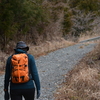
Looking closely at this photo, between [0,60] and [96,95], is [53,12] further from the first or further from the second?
[96,95]

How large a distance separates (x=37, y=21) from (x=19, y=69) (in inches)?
468

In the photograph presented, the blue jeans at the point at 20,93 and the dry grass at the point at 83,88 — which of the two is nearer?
the blue jeans at the point at 20,93

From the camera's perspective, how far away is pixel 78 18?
24766 millimetres

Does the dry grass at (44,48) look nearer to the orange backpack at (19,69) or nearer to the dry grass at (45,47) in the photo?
the dry grass at (45,47)

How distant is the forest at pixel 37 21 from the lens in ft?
→ 40.2

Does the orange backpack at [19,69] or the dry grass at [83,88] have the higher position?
the orange backpack at [19,69]

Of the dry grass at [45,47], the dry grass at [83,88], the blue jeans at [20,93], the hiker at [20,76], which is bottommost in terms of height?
the dry grass at [45,47]

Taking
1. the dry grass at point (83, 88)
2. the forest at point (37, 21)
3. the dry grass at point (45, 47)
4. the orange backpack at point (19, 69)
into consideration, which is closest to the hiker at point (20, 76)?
the orange backpack at point (19, 69)

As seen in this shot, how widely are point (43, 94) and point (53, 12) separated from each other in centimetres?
1269

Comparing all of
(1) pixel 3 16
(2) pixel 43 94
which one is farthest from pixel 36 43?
(2) pixel 43 94

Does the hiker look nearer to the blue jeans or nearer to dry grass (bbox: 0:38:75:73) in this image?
the blue jeans

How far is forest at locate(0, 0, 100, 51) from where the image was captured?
40.2 feet

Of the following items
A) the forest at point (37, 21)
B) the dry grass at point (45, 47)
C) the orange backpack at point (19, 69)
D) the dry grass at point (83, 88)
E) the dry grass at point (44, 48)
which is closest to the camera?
the orange backpack at point (19, 69)

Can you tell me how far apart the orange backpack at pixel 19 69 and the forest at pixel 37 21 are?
8622mm
